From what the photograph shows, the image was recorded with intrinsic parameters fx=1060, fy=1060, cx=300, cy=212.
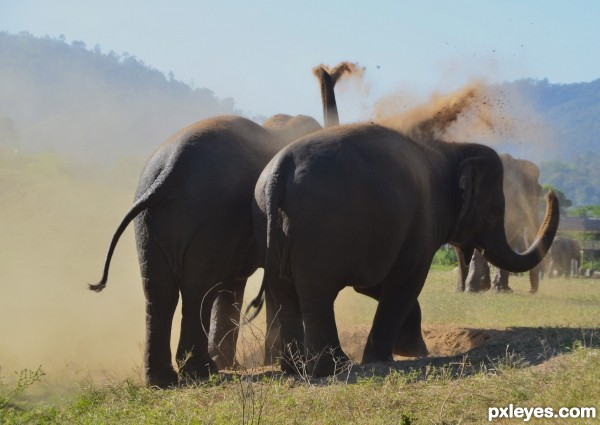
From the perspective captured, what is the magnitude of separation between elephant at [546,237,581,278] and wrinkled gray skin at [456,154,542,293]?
13698 millimetres

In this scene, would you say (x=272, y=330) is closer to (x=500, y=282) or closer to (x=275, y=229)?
(x=275, y=229)

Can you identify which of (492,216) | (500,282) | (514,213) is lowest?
(500,282)

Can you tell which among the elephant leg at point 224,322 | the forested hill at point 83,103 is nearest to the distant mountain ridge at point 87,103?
the forested hill at point 83,103

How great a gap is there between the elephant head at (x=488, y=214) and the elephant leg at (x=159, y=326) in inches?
137

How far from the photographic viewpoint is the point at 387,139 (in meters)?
10.7

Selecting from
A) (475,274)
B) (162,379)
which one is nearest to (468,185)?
(162,379)

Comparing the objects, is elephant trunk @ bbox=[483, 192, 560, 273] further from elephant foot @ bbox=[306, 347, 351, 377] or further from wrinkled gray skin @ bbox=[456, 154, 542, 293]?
wrinkled gray skin @ bbox=[456, 154, 542, 293]

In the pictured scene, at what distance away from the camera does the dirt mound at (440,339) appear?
12.4m

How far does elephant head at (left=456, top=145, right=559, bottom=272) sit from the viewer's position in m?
11.8

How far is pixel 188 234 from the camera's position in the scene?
403 inches

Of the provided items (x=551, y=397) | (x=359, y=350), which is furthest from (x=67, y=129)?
(x=551, y=397)

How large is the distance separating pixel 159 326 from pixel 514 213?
13209mm

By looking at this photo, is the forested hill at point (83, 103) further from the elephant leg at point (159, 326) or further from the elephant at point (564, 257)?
the elephant leg at point (159, 326)

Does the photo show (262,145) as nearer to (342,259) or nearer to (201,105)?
(342,259)
